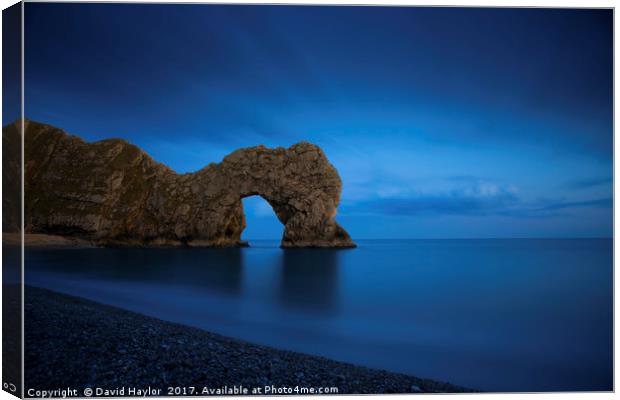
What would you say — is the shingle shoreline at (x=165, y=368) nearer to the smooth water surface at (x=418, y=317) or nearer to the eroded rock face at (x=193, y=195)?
the smooth water surface at (x=418, y=317)

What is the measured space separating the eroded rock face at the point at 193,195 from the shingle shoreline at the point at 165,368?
27.8m

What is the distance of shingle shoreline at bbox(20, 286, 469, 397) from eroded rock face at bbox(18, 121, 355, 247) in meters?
27.8

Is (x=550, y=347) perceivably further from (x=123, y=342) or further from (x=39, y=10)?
Answer: (x=39, y=10)

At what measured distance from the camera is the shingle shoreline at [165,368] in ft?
13.7

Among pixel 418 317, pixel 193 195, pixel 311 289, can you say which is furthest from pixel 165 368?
pixel 193 195

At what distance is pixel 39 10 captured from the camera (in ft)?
14.6

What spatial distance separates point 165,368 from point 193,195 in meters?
A: 32.2

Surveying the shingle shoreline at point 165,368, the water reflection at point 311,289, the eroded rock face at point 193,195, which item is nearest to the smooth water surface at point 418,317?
the water reflection at point 311,289

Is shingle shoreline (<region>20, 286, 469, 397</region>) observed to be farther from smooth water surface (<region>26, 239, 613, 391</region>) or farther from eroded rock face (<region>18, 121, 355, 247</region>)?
eroded rock face (<region>18, 121, 355, 247</region>)

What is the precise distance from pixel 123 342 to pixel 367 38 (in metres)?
4.80

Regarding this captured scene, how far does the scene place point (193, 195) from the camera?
35250mm

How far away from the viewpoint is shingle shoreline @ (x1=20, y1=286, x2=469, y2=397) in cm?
418

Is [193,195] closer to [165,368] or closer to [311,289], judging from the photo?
[311,289]

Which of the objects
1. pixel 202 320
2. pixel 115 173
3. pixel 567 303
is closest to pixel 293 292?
pixel 202 320
